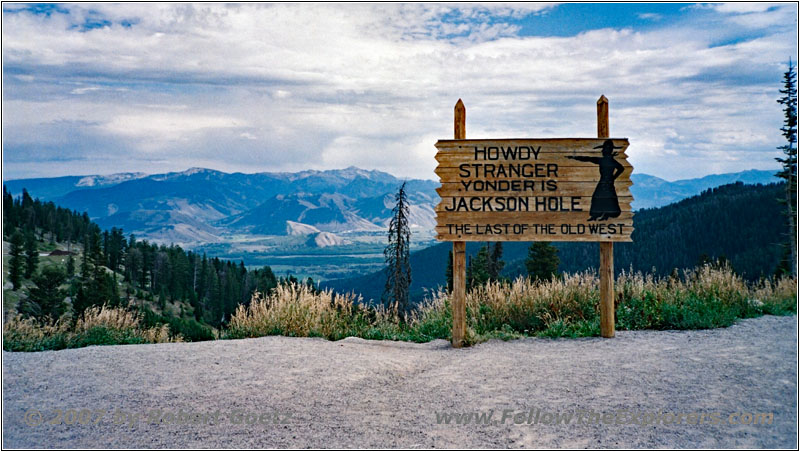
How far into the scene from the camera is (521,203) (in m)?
9.41

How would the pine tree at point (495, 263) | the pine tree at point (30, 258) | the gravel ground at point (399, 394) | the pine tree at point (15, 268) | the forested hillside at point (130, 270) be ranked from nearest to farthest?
the gravel ground at point (399, 394), the pine tree at point (495, 263), the pine tree at point (15, 268), the forested hillside at point (130, 270), the pine tree at point (30, 258)

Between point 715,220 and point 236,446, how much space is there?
417 ft

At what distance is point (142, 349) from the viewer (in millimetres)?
8648

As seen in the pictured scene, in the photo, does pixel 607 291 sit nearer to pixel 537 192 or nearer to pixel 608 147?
pixel 537 192

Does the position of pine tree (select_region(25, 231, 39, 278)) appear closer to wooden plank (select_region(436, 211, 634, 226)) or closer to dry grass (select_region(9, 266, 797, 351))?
dry grass (select_region(9, 266, 797, 351))

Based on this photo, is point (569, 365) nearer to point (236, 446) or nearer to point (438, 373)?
point (438, 373)

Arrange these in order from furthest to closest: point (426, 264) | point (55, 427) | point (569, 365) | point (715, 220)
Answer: point (426, 264), point (715, 220), point (569, 365), point (55, 427)

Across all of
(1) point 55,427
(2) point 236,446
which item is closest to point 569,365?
(2) point 236,446

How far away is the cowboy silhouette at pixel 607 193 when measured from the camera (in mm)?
9367

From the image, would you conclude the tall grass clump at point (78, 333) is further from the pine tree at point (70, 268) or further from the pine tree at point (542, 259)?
the pine tree at point (70, 268)

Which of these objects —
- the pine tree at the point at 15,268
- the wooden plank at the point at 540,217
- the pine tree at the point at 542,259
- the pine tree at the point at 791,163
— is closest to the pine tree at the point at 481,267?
the pine tree at the point at 542,259

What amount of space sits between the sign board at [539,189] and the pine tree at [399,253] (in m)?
10.5

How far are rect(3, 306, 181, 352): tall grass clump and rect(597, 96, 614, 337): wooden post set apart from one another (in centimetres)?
734

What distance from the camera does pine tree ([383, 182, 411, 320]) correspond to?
68.4 ft
